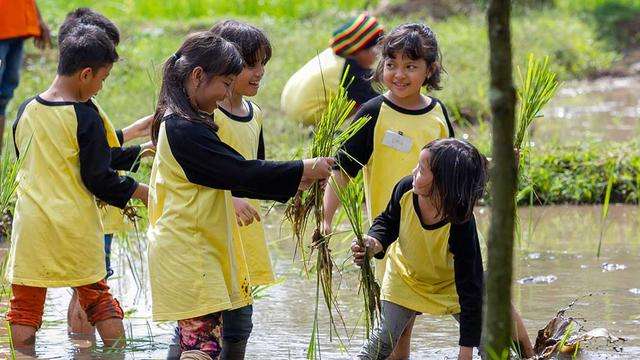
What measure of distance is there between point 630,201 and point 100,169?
3.77 metres

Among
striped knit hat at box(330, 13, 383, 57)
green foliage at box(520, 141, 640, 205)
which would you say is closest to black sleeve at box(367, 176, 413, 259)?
striped knit hat at box(330, 13, 383, 57)

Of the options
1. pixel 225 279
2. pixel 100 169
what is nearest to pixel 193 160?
pixel 225 279

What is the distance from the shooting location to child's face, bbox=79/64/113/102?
173 inches

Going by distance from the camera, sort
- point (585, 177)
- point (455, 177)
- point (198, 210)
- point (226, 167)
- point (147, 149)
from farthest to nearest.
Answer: point (585, 177) < point (147, 149) < point (455, 177) < point (198, 210) < point (226, 167)

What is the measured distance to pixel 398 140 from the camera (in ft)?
14.4

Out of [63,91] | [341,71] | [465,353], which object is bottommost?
[465,353]

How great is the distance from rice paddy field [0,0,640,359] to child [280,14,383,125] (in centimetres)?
23

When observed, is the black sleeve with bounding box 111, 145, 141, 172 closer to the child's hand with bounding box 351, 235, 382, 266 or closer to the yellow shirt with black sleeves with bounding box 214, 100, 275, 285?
the yellow shirt with black sleeves with bounding box 214, 100, 275, 285

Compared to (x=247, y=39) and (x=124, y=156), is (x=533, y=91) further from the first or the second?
(x=124, y=156)

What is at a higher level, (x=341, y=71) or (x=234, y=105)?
(x=341, y=71)

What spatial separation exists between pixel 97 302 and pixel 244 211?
826mm

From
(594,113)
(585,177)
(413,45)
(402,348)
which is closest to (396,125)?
(413,45)

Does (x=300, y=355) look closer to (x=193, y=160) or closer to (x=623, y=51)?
(x=193, y=160)

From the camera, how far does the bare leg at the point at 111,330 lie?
178 inches
